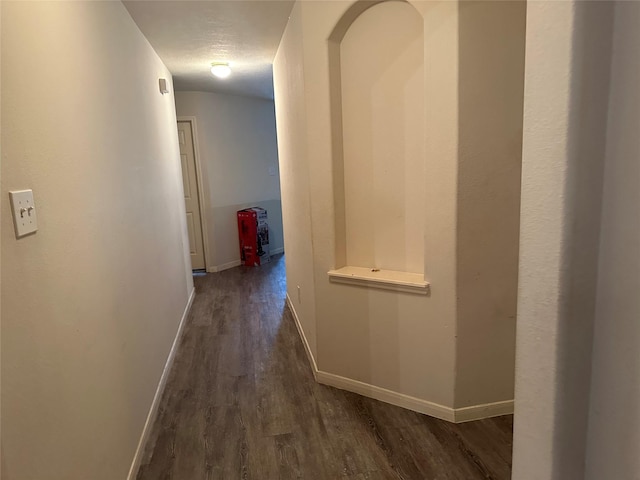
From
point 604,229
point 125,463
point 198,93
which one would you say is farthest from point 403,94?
point 198,93

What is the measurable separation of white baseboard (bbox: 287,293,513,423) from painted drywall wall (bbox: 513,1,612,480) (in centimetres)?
131

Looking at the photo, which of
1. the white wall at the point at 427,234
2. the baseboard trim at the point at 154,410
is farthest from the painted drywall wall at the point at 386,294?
the baseboard trim at the point at 154,410

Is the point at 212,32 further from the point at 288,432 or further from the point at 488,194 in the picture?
the point at 288,432

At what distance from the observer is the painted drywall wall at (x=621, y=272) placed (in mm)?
708

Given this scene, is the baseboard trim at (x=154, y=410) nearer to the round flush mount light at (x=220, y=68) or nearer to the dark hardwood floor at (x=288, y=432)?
the dark hardwood floor at (x=288, y=432)

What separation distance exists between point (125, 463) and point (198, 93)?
4.49m

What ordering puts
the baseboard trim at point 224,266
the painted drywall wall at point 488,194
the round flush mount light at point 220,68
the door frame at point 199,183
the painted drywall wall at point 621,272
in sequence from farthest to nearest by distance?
1. the baseboard trim at point 224,266
2. the door frame at point 199,183
3. the round flush mount light at point 220,68
4. the painted drywall wall at point 488,194
5. the painted drywall wall at point 621,272

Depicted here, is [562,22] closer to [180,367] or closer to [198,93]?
[180,367]

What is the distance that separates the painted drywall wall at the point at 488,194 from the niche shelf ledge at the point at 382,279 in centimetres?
22

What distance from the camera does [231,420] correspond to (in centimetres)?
227

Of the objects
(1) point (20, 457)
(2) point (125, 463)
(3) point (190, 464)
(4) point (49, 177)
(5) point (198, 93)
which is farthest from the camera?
(5) point (198, 93)

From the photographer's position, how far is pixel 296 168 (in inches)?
117

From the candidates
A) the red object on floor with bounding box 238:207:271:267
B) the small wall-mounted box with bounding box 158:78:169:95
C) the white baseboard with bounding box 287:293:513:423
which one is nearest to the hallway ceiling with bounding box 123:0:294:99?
the small wall-mounted box with bounding box 158:78:169:95

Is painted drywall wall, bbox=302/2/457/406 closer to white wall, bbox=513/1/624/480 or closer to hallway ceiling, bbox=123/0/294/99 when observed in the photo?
hallway ceiling, bbox=123/0/294/99
